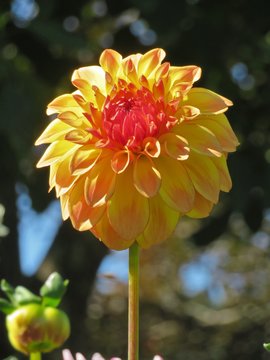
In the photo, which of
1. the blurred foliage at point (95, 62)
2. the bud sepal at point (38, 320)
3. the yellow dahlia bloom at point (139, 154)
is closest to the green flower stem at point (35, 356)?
the bud sepal at point (38, 320)

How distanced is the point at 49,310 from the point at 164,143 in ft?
0.60

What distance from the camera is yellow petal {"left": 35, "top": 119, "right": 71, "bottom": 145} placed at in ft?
1.93

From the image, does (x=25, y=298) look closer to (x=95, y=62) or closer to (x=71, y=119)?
(x=71, y=119)

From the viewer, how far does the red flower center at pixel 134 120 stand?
561 mm

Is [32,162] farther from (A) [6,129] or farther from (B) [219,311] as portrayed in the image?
(B) [219,311]

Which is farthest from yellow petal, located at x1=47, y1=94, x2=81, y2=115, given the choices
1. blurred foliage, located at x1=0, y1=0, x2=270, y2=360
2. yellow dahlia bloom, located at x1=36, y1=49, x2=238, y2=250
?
blurred foliage, located at x1=0, y1=0, x2=270, y2=360

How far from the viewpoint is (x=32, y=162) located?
8.27 ft

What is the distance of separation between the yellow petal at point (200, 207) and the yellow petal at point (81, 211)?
0.05m

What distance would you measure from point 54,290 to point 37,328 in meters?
0.03

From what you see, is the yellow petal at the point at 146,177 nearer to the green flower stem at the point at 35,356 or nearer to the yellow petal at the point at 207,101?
the yellow petal at the point at 207,101

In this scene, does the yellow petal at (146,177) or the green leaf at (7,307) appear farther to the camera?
the green leaf at (7,307)

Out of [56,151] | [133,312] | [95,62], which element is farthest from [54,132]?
[95,62]

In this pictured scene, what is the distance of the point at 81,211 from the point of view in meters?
0.54

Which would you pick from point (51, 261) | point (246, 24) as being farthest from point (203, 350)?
point (246, 24)
